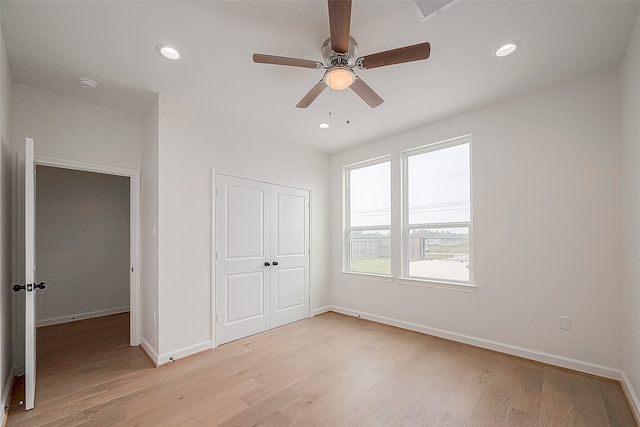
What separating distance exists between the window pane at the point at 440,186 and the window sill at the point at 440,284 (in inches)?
30.9

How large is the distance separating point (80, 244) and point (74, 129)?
95.7 inches

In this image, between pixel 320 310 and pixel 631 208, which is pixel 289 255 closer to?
pixel 320 310

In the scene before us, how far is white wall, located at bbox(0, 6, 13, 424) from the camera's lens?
213 centimetres

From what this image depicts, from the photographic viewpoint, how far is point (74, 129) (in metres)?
3.11

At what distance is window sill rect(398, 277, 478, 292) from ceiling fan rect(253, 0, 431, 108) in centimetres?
249

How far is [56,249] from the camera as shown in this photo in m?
4.45

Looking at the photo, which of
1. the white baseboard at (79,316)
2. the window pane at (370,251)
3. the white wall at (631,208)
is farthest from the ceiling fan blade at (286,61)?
the white baseboard at (79,316)

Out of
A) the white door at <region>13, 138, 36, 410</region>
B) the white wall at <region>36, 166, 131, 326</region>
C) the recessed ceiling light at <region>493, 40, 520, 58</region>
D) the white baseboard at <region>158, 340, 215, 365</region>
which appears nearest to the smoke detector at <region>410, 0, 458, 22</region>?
the recessed ceiling light at <region>493, 40, 520, 58</region>

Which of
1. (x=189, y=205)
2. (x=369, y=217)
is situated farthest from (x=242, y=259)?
(x=369, y=217)

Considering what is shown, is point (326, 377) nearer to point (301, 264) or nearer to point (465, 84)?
point (301, 264)

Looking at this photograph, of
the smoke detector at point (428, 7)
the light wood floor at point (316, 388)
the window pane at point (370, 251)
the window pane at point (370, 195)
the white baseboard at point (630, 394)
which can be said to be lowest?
the light wood floor at point (316, 388)

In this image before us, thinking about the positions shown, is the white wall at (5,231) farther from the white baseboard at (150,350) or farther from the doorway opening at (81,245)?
the doorway opening at (81,245)

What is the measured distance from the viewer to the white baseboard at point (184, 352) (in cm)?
295

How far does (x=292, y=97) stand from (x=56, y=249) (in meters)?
4.45
